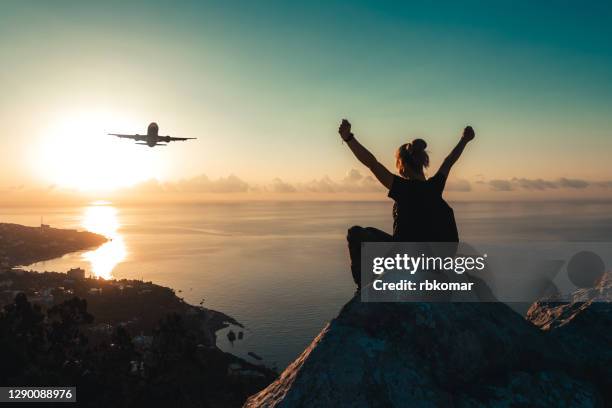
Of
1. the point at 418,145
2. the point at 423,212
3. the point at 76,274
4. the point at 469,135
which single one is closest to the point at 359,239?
the point at 423,212

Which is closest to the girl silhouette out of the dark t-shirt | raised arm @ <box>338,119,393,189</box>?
the dark t-shirt

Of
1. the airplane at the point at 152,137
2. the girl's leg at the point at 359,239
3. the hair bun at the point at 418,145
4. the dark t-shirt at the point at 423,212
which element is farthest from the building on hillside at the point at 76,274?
the hair bun at the point at 418,145

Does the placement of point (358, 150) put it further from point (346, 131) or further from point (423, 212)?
point (423, 212)

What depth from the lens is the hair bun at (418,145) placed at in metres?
5.29

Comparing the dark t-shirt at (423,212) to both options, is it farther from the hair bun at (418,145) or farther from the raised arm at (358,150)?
the raised arm at (358,150)

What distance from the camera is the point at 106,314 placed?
10400 centimetres

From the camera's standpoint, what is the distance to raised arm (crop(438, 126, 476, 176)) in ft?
18.1

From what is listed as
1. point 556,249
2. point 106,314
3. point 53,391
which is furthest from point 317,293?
point 556,249

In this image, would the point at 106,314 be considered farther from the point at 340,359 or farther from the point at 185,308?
the point at 340,359

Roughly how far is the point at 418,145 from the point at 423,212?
933mm

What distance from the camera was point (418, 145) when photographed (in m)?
5.32

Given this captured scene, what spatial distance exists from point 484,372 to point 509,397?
13.9 inches

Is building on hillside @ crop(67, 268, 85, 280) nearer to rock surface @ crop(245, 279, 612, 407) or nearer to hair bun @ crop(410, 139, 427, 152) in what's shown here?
rock surface @ crop(245, 279, 612, 407)

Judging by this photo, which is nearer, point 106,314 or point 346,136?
point 346,136
